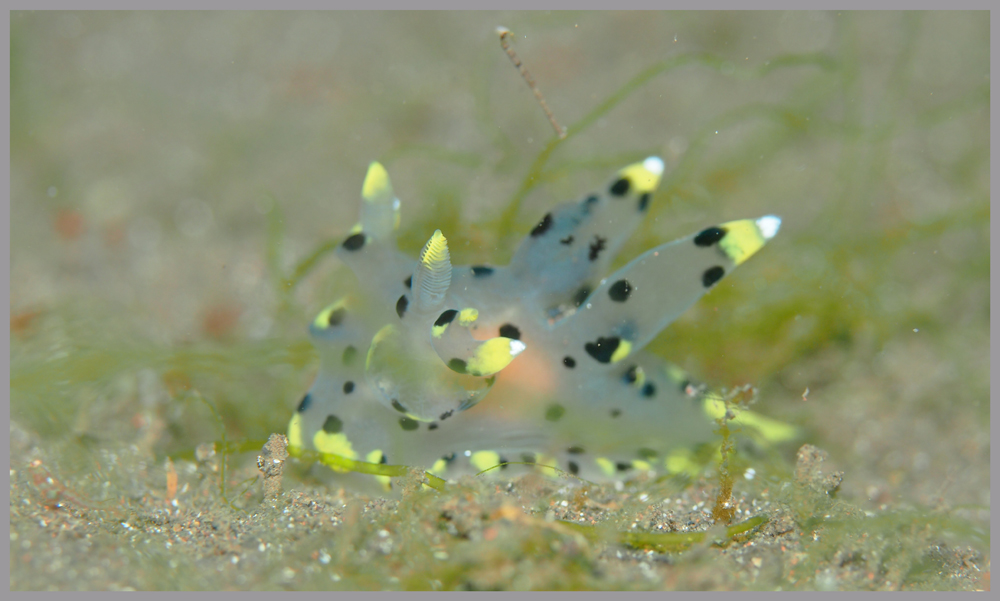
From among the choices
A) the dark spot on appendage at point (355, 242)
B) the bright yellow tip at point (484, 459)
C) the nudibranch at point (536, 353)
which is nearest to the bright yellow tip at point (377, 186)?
the nudibranch at point (536, 353)

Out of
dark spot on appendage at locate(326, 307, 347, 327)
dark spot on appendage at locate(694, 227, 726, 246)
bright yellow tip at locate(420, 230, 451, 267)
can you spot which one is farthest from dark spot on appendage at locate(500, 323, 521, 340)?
dark spot on appendage at locate(694, 227, 726, 246)

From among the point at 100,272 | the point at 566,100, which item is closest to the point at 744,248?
the point at 566,100

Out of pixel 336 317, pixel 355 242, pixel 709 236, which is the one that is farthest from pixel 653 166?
pixel 336 317

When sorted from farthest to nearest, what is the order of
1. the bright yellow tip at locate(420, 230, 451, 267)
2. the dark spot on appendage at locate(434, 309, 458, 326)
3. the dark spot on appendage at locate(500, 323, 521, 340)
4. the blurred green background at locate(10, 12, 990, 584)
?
the blurred green background at locate(10, 12, 990, 584), the dark spot on appendage at locate(500, 323, 521, 340), the dark spot on appendage at locate(434, 309, 458, 326), the bright yellow tip at locate(420, 230, 451, 267)

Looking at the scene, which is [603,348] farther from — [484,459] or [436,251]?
[436,251]

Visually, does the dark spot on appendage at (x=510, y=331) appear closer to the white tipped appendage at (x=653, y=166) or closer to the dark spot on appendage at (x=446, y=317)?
the dark spot on appendage at (x=446, y=317)

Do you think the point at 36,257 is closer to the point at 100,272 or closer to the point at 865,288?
the point at 100,272

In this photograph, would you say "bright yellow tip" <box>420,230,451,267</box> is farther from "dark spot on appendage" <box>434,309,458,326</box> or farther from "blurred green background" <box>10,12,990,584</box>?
"blurred green background" <box>10,12,990,584</box>
